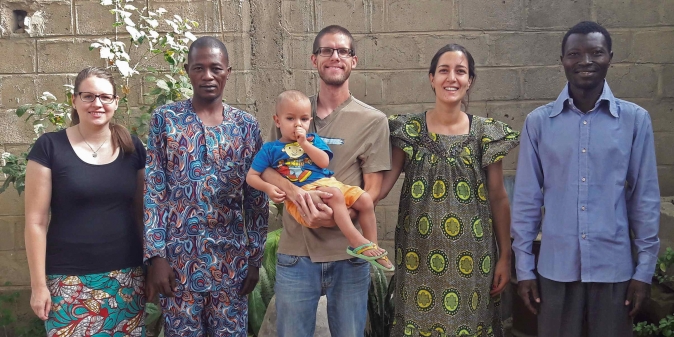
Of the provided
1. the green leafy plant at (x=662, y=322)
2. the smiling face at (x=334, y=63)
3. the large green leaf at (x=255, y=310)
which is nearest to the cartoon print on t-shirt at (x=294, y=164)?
the smiling face at (x=334, y=63)

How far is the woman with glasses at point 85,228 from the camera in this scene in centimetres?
264

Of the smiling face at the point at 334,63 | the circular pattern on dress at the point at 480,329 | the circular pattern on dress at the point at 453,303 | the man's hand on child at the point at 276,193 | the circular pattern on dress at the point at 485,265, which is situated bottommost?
the circular pattern on dress at the point at 480,329

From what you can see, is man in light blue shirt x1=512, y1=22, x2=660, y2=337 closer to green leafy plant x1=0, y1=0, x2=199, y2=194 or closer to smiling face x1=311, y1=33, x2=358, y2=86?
smiling face x1=311, y1=33, x2=358, y2=86

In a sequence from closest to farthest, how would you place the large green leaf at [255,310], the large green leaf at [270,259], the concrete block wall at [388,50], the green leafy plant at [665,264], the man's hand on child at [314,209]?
the man's hand on child at [314,209] → the green leafy plant at [665,264] → the large green leaf at [255,310] → the large green leaf at [270,259] → the concrete block wall at [388,50]

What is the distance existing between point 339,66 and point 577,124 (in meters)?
1.07

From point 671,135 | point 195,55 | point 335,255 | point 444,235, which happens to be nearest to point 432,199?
point 444,235

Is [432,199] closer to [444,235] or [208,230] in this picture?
[444,235]

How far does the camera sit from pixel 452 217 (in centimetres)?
281

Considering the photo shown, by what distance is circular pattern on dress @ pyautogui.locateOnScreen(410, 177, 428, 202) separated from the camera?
2855mm

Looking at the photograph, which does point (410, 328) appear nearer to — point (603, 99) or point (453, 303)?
point (453, 303)

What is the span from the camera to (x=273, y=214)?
4.54 meters

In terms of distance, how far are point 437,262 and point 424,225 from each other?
0.59 ft

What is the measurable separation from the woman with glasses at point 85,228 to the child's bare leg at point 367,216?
1.03m

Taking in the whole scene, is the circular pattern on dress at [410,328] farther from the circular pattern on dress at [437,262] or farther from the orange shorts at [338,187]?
the orange shorts at [338,187]
